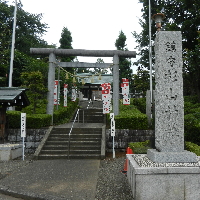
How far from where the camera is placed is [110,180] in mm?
4938

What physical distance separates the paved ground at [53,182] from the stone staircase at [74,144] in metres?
1.06

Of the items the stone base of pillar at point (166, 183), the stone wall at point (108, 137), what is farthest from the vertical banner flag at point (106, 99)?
the stone base of pillar at point (166, 183)

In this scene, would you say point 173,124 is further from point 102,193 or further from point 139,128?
point 139,128

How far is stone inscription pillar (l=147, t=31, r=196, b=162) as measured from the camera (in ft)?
14.3

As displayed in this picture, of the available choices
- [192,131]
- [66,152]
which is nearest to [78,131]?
[66,152]

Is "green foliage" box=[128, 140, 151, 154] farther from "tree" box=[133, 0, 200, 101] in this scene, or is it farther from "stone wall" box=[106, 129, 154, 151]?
"tree" box=[133, 0, 200, 101]

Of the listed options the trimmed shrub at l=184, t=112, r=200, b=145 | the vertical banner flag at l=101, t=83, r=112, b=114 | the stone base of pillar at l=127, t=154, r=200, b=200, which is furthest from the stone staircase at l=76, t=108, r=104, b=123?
the stone base of pillar at l=127, t=154, r=200, b=200

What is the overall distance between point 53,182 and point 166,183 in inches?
110

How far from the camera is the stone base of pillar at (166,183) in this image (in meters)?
3.50

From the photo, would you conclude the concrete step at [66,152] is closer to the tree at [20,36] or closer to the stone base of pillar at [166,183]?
the stone base of pillar at [166,183]

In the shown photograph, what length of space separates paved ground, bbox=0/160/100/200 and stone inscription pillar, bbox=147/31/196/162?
1.82 m

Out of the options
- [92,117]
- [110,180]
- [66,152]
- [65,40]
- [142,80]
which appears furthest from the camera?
[65,40]

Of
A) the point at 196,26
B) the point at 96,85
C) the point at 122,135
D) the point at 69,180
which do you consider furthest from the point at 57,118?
the point at 96,85

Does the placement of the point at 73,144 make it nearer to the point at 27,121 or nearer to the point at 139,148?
the point at 27,121
